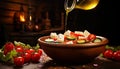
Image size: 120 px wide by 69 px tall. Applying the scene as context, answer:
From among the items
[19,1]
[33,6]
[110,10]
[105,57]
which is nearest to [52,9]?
[33,6]

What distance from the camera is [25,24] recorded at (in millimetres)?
4379

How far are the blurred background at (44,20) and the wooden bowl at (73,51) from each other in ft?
7.61

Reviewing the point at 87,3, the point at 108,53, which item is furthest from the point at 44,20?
the point at 108,53

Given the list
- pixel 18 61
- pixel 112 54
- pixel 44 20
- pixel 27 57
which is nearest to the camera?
pixel 18 61

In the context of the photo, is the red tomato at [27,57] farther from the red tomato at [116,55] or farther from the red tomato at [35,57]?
the red tomato at [116,55]

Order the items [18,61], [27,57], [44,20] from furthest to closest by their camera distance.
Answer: [44,20] < [27,57] < [18,61]

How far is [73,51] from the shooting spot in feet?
5.43

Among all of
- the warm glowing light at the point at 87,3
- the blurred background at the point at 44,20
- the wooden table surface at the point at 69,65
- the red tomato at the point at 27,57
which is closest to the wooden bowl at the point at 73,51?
the wooden table surface at the point at 69,65

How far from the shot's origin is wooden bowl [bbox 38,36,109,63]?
5.42 feet

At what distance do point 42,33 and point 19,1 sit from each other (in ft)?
2.74

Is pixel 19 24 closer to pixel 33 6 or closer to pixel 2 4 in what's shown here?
pixel 2 4

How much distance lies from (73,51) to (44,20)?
316 cm

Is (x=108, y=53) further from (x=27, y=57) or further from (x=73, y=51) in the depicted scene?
(x=27, y=57)

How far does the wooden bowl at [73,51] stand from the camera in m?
1.65
